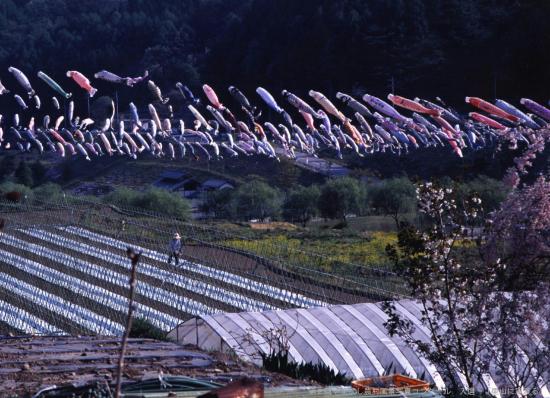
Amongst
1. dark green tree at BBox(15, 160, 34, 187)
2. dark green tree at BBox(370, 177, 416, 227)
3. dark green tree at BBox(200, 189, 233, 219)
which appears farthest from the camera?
dark green tree at BBox(15, 160, 34, 187)

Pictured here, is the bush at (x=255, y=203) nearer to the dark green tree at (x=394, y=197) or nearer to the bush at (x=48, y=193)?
the dark green tree at (x=394, y=197)

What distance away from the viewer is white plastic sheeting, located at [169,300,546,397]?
12.6m

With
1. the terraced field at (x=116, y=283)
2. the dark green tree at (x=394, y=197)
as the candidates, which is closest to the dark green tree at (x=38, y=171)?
the dark green tree at (x=394, y=197)

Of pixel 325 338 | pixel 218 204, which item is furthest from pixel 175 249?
pixel 218 204

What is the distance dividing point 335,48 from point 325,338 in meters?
53.9

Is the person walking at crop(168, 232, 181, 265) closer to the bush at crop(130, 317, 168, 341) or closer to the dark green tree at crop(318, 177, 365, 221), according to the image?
the bush at crop(130, 317, 168, 341)

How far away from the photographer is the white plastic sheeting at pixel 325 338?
12.6 m

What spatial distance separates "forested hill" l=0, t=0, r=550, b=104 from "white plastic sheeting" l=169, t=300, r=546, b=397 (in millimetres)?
41684

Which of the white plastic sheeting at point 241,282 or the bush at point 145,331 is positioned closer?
the bush at point 145,331

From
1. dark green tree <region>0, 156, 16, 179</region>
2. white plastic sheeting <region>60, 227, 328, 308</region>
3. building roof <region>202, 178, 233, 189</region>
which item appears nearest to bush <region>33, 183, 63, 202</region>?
building roof <region>202, 178, 233, 189</region>

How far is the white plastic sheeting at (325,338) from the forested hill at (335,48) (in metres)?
41.7

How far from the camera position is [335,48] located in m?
66.1

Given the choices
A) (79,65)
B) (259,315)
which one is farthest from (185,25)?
(259,315)

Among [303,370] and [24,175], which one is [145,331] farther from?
[24,175]
